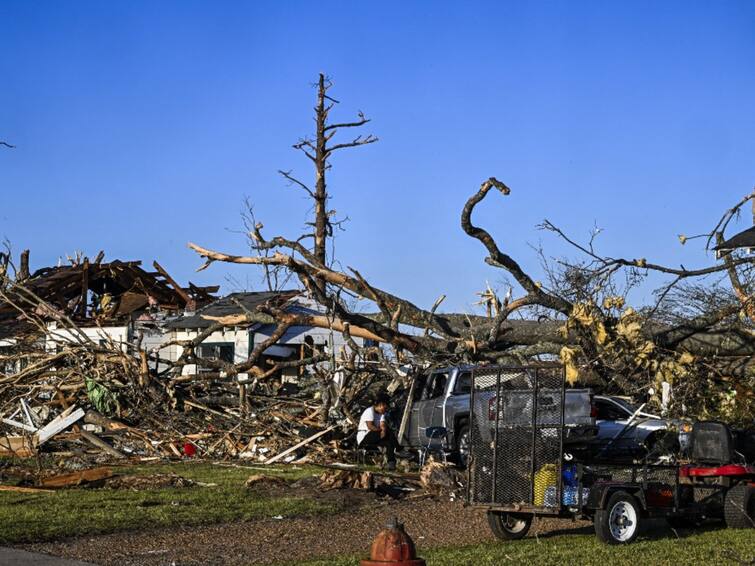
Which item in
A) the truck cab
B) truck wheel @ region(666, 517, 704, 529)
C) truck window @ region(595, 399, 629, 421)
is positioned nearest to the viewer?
truck wheel @ region(666, 517, 704, 529)

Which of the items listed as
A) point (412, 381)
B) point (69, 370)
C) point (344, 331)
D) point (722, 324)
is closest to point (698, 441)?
point (722, 324)

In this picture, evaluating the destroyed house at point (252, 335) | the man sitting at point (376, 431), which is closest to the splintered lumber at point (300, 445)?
the man sitting at point (376, 431)

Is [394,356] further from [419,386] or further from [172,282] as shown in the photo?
[172,282]

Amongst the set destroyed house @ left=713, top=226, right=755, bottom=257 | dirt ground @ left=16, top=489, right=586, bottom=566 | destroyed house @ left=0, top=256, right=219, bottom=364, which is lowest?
dirt ground @ left=16, top=489, right=586, bottom=566

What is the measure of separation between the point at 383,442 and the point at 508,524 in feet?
23.7

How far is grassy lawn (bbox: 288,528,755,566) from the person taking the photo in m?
10.2

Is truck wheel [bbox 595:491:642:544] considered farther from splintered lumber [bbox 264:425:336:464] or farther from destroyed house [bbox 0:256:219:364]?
destroyed house [bbox 0:256:219:364]

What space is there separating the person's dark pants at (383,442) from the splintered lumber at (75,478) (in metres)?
4.81

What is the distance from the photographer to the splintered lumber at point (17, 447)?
65.4 ft

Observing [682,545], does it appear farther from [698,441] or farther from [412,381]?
[412,381]

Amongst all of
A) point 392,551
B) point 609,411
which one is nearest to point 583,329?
point 609,411

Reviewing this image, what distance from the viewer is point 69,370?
22.2 meters

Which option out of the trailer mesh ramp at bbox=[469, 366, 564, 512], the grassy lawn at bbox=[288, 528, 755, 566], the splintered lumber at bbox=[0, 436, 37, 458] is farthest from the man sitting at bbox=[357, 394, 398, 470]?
the grassy lawn at bbox=[288, 528, 755, 566]

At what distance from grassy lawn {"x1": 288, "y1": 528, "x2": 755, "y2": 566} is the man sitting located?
7.17 m
